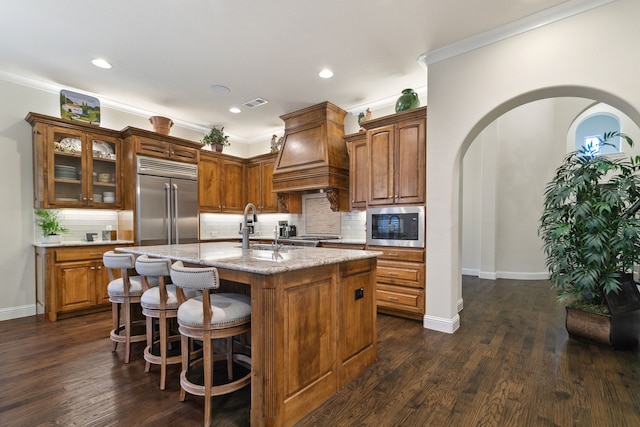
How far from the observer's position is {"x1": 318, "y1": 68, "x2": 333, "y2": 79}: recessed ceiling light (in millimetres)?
3785

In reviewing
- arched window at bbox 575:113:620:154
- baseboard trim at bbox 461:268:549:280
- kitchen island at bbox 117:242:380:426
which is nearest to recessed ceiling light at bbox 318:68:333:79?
kitchen island at bbox 117:242:380:426

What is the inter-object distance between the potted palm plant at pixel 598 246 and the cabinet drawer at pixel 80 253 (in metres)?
5.63

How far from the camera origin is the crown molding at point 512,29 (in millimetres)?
2545

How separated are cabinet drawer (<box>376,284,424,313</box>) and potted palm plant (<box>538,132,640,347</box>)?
1.44 meters

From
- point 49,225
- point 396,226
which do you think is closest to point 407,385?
point 396,226

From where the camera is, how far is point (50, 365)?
255 cm

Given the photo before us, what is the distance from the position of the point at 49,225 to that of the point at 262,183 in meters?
3.43

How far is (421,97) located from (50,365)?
5.23m

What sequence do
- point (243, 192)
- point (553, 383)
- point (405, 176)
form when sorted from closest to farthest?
point (553, 383) → point (405, 176) → point (243, 192)

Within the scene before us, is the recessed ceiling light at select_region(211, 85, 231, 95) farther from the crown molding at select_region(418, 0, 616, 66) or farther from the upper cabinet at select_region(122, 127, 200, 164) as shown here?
the crown molding at select_region(418, 0, 616, 66)

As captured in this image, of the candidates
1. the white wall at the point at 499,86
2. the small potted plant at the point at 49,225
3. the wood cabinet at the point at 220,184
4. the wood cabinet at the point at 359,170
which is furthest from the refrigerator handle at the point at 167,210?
the white wall at the point at 499,86

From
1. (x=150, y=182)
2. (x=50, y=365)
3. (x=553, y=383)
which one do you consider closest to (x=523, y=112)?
(x=553, y=383)

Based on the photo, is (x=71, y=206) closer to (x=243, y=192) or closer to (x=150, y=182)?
(x=150, y=182)

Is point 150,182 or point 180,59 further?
point 150,182
